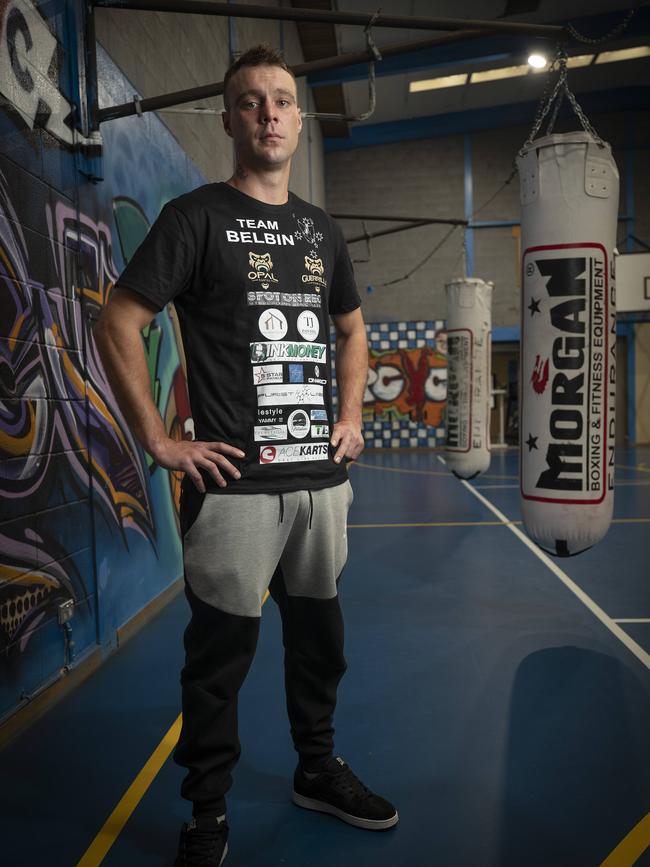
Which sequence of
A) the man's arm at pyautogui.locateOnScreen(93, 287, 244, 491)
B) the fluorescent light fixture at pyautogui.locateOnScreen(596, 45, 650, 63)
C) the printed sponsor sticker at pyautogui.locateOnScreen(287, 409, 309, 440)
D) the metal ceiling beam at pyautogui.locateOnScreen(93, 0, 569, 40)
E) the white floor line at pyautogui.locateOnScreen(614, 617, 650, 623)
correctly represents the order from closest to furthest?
the man's arm at pyautogui.locateOnScreen(93, 287, 244, 491)
the printed sponsor sticker at pyautogui.locateOnScreen(287, 409, 309, 440)
the metal ceiling beam at pyautogui.locateOnScreen(93, 0, 569, 40)
the white floor line at pyautogui.locateOnScreen(614, 617, 650, 623)
the fluorescent light fixture at pyautogui.locateOnScreen(596, 45, 650, 63)

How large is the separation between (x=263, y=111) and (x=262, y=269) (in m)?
0.34

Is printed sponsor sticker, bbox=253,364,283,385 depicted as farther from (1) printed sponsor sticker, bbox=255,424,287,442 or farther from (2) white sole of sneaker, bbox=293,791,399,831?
(2) white sole of sneaker, bbox=293,791,399,831

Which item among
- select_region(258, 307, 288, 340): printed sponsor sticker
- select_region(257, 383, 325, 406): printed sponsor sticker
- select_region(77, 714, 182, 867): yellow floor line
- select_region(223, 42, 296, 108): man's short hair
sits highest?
select_region(223, 42, 296, 108): man's short hair

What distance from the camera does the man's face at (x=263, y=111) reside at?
1.41 m

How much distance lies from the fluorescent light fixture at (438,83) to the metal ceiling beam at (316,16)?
8.86m

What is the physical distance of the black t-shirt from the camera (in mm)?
1376

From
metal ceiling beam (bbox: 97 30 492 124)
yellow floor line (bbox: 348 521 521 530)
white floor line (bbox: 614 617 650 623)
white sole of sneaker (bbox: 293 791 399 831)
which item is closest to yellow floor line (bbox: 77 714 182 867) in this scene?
white sole of sneaker (bbox: 293 791 399 831)

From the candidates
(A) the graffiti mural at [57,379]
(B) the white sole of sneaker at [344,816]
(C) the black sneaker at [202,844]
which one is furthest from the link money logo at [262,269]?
(B) the white sole of sneaker at [344,816]

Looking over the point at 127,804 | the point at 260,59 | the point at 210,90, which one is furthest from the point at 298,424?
the point at 210,90

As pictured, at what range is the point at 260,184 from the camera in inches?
58.3

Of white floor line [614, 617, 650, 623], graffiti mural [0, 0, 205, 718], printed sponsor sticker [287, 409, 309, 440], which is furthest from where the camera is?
white floor line [614, 617, 650, 623]

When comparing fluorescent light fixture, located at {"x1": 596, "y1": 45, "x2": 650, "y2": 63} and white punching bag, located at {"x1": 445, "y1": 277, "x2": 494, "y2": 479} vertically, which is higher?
fluorescent light fixture, located at {"x1": 596, "y1": 45, "x2": 650, "y2": 63}

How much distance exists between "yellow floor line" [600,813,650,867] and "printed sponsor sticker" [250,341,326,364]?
130cm

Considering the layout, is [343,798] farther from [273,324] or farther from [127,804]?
[273,324]
